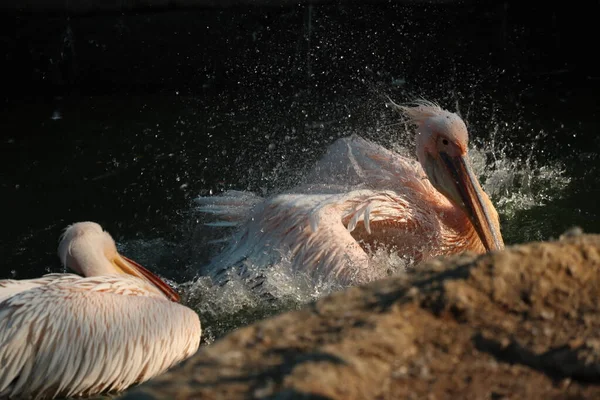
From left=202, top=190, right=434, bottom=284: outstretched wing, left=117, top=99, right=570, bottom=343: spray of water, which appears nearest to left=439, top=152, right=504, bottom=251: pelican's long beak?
left=202, top=190, right=434, bottom=284: outstretched wing

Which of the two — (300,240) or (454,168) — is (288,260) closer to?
(300,240)

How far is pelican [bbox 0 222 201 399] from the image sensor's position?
359 cm

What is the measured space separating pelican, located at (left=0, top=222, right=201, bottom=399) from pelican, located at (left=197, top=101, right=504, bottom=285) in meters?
0.83

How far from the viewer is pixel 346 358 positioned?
5.05 ft

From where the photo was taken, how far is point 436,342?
1649 mm

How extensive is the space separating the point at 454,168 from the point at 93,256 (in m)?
2.01

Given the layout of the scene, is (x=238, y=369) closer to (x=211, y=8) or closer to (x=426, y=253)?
(x=426, y=253)

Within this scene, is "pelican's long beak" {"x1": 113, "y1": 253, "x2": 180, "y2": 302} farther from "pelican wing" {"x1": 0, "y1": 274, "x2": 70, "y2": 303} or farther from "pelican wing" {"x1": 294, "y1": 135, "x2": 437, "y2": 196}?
"pelican wing" {"x1": 294, "y1": 135, "x2": 437, "y2": 196}

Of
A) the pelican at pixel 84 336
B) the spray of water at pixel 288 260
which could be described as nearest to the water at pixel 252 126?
the spray of water at pixel 288 260

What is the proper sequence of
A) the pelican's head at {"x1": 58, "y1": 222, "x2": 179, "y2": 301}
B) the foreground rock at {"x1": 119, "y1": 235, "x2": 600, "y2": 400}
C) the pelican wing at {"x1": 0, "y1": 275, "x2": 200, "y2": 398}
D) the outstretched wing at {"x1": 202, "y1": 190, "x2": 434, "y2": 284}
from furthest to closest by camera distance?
the outstretched wing at {"x1": 202, "y1": 190, "x2": 434, "y2": 284}
the pelican's head at {"x1": 58, "y1": 222, "x2": 179, "y2": 301}
the pelican wing at {"x1": 0, "y1": 275, "x2": 200, "y2": 398}
the foreground rock at {"x1": 119, "y1": 235, "x2": 600, "y2": 400}

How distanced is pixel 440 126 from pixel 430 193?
0.45 metres

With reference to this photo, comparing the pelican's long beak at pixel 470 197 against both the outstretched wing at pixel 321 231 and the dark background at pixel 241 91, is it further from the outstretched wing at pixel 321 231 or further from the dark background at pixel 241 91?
the dark background at pixel 241 91

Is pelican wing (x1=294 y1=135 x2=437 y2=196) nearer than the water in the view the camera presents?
Yes

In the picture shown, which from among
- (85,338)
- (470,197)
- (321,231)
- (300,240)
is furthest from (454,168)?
(85,338)
